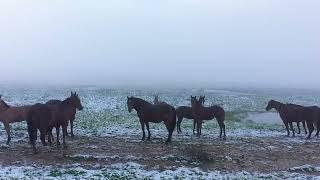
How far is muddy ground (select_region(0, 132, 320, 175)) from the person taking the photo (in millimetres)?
15742

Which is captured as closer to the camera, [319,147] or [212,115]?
[319,147]

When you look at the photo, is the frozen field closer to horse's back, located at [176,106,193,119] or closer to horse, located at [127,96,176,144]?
horse, located at [127,96,176,144]

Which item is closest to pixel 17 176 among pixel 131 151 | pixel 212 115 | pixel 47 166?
pixel 47 166

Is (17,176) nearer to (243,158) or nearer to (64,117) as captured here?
(64,117)

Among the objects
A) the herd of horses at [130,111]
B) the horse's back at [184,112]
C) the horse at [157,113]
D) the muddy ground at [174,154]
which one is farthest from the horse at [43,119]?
the horse's back at [184,112]

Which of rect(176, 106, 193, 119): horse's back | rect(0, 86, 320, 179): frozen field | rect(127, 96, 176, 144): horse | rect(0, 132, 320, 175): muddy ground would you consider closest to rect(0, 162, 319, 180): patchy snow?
rect(0, 86, 320, 179): frozen field

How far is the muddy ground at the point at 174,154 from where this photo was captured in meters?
15.7

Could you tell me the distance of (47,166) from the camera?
14930mm

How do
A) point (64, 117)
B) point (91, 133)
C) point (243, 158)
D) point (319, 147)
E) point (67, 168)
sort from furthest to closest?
point (91, 133)
point (319, 147)
point (64, 117)
point (243, 158)
point (67, 168)

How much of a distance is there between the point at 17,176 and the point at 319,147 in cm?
1329

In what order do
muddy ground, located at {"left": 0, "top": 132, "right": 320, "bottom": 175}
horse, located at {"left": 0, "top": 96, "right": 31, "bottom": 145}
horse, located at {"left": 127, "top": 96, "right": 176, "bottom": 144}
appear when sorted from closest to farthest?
muddy ground, located at {"left": 0, "top": 132, "right": 320, "bottom": 175} → horse, located at {"left": 0, "top": 96, "right": 31, "bottom": 145} → horse, located at {"left": 127, "top": 96, "right": 176, "bottom": 144}

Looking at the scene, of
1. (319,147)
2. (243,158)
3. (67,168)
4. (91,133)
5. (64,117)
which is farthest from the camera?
(91,133)

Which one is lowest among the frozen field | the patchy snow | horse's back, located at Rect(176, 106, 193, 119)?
the patchy snow

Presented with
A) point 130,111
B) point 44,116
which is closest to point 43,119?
point 44,116
